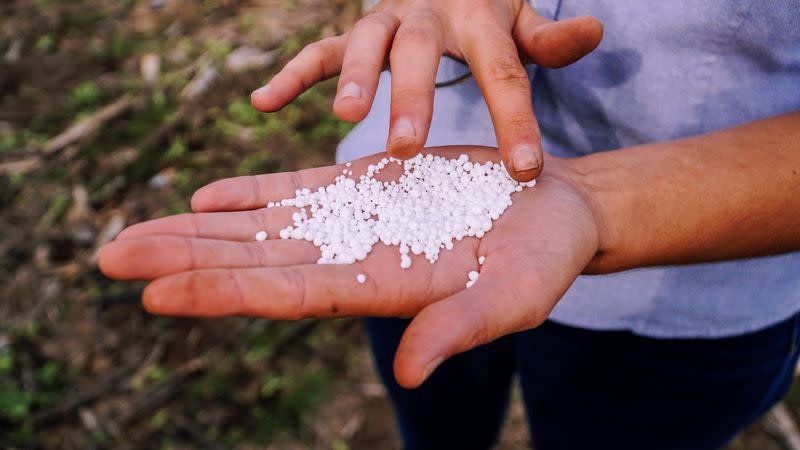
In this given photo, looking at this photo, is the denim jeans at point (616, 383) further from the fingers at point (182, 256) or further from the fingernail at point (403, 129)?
the fingernail at point (403, 129)

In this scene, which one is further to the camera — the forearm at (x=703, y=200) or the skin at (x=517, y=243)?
the forearm at (x=703, y=200)

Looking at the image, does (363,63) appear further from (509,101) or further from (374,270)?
(374,270)

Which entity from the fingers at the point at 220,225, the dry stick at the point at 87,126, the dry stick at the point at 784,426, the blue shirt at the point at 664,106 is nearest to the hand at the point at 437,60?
the blue shirt at the point at 664,106

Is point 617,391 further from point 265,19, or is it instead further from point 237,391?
point 265,19

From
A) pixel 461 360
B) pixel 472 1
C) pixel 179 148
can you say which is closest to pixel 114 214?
pixel 179 148

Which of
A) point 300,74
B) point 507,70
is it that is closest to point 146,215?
point 300,74
